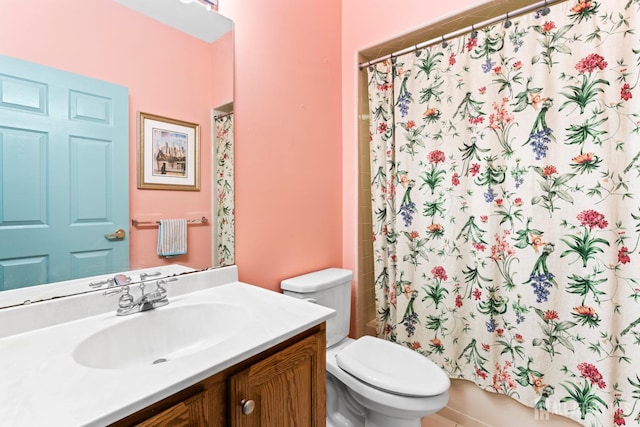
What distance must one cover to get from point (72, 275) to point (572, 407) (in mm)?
1886

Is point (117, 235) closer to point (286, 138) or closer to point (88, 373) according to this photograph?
point (88, 373)

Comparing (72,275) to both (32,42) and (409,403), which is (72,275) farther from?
(409,403)

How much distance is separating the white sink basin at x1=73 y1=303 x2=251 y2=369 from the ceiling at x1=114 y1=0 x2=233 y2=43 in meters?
0.99

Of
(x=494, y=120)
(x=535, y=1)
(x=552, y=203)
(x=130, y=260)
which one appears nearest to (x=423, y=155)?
(x=494, y=120)

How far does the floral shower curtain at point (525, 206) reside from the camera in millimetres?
1118

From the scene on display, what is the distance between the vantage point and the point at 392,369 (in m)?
1.24

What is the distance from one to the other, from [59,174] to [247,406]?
2.65ft

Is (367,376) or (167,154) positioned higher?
(167,154)

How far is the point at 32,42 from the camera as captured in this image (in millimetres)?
811

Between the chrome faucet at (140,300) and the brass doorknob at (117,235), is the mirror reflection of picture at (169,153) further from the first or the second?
the chrome faucet at (140,300)

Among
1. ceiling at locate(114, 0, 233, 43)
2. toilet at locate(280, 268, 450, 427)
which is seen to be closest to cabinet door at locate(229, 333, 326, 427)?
toilet at locate(280, 268, 450, 427)

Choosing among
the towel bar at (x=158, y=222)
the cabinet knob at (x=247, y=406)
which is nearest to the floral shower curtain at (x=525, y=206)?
the towel bar at (x=158, y=222)

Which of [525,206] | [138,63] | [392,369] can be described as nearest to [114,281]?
[138,63]

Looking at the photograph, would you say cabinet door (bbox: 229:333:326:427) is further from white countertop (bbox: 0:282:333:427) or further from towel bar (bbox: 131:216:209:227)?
towel bar (bbox: 131:216:209:227)
